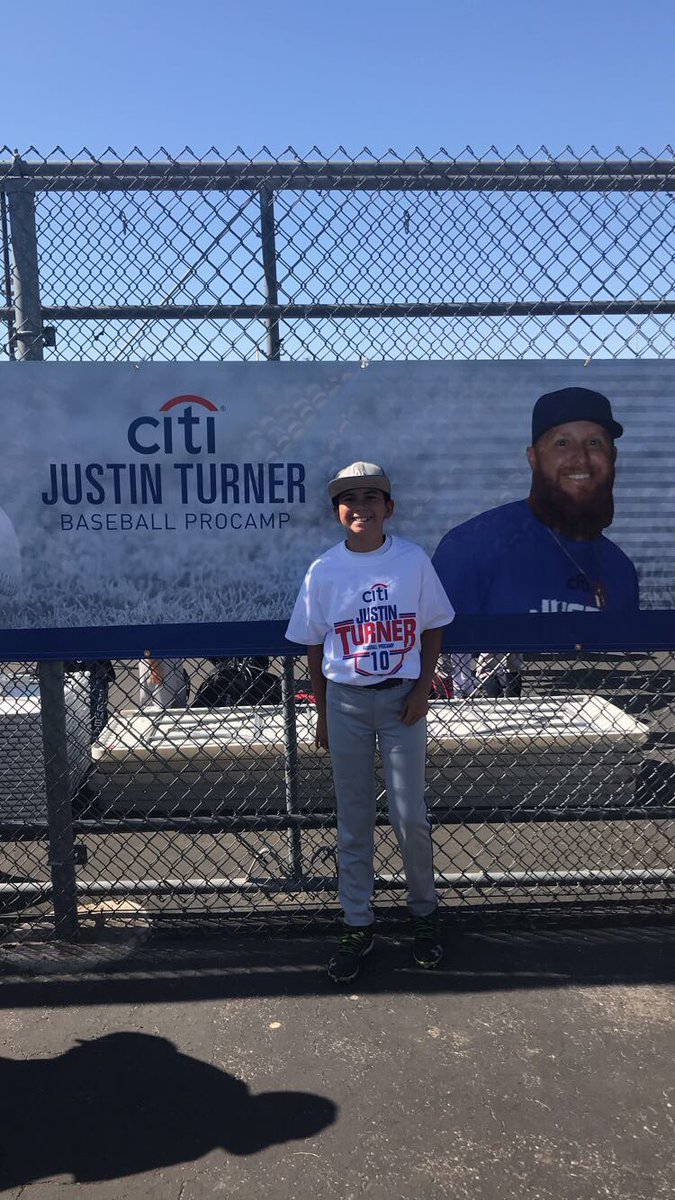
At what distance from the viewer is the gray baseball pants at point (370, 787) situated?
295 centimetres

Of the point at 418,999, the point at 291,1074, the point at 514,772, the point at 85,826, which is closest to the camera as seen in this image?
the point at 291,1074

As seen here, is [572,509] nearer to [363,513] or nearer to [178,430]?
[363,513]

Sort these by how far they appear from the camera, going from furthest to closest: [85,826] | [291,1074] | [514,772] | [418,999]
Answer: [514,772] < [85,826] < [418,999] < [291,1074]

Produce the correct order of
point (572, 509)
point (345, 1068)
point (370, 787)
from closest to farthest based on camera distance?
point (345, 1068)
point (370, 787)
point (572, 509)

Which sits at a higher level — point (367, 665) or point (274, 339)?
point (274, 339)

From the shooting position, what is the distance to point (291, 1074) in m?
2.53

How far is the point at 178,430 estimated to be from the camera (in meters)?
3.04

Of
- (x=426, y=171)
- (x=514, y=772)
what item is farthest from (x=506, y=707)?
(x=426, y=171)

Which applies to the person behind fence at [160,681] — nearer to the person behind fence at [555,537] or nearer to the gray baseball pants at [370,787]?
the gray baseball pants at [370,787]

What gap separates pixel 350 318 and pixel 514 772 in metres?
2.79

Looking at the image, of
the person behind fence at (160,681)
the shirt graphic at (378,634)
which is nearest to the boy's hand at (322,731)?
the shirt graphic at (378,634)

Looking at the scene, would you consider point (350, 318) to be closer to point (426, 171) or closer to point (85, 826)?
point (426, 171)

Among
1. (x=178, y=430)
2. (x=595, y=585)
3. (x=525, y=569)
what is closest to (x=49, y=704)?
(x=178, y=430)

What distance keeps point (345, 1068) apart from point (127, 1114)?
680mm
